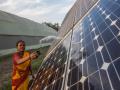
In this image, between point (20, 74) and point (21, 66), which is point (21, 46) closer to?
point (21, 66)

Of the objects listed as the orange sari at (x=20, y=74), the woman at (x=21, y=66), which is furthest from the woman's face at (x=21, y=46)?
the orange sari at (x=20, y=74)

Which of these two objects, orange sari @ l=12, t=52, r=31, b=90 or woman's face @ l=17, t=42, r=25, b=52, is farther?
orange sari @ l=12, t=52, r=31, b=90

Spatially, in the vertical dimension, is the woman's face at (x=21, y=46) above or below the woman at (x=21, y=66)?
above

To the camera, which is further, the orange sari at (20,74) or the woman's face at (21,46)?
the orange sari at (20,74)

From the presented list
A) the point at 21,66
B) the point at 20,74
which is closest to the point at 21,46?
the point at 21,66

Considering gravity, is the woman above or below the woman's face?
below

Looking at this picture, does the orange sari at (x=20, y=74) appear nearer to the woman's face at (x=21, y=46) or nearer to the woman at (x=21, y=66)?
the woman at (x=21, y=66)

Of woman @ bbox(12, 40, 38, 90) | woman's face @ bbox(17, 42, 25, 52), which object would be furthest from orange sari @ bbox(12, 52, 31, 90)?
woman's face @ bbox(17, 42, 25, 52)

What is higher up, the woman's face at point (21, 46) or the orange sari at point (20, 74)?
the woman's face at point (21, 46)

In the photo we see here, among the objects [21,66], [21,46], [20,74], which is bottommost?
[20,74]

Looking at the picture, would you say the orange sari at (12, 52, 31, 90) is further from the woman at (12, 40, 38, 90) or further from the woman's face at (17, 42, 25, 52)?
the woman's face at (17, 42, 25, 52)

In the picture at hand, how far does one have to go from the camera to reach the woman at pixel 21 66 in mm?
5613

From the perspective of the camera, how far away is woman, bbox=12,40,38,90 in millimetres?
5613

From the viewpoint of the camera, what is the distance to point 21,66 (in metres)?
5.71
